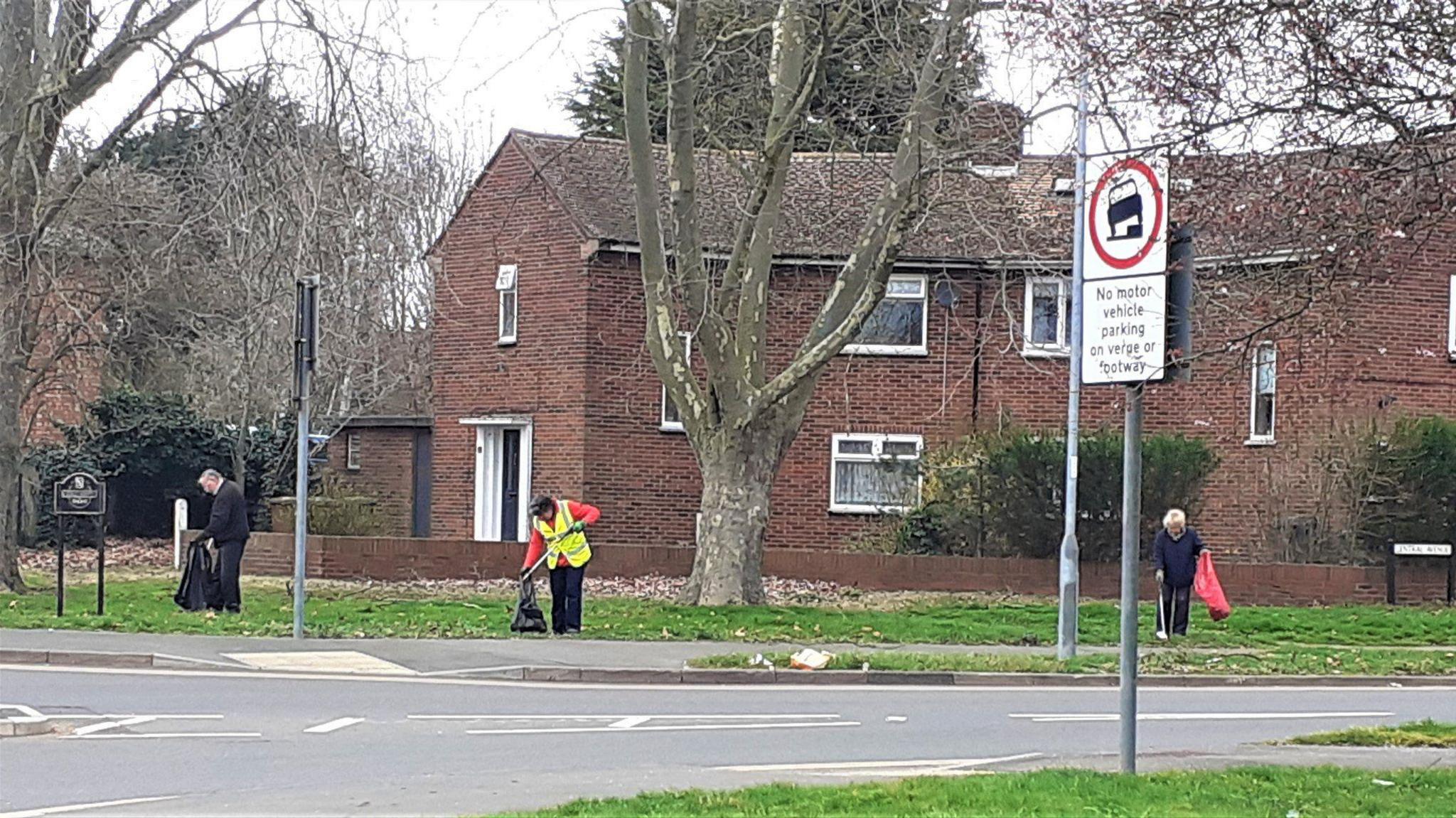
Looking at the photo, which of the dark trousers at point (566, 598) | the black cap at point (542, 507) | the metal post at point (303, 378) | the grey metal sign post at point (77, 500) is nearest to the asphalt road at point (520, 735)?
the metal post at point (303, 378)

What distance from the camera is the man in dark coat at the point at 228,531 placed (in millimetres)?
21906

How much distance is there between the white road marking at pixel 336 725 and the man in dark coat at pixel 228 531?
28.2 ft

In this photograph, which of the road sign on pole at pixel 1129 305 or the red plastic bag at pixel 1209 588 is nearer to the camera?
the road sign on pole at pixel 1129 305

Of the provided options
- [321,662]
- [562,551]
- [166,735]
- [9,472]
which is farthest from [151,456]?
[166,735]

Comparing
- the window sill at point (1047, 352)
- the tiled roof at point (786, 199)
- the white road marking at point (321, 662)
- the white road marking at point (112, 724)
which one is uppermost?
the tiled roof at point (786, 199)

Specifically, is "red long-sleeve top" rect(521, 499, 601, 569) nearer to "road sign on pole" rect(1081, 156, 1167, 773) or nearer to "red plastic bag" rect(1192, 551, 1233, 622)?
"red plastic bag" rect(1192, 551, 1233, 622)

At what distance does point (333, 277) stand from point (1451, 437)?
19.2 m

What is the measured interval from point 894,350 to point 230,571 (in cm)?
1406

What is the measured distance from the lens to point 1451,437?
27406mm

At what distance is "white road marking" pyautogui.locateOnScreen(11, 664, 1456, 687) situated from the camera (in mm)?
16797

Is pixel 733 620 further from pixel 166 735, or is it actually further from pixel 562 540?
pixel 166 735

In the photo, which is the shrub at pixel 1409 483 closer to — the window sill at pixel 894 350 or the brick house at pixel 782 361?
Result: the brick house at pixel 782 361

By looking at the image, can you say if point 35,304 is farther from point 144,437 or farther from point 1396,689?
point 1396,689

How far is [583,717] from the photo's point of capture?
47.2 ft
